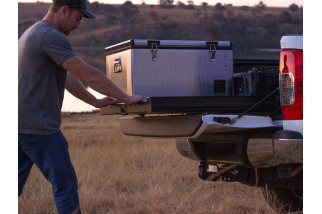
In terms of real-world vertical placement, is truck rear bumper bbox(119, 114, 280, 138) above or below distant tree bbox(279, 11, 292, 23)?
below

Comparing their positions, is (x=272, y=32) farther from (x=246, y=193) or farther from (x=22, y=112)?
(x=22, y=112)

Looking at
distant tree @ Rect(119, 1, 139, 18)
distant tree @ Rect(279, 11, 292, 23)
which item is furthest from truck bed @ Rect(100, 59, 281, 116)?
distant tree @ Rect(279, 11, 292, 23)

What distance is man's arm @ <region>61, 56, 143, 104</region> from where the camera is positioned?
4121 millimetres

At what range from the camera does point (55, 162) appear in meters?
4.14

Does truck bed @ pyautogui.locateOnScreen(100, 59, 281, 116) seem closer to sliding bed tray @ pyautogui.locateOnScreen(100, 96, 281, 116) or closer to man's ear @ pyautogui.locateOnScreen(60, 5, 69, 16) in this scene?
sliding bed tray @ pyautogui.locateOnScreen(100, 96, 281, 116)

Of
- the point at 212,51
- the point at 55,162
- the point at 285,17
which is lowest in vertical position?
the point at 55,162

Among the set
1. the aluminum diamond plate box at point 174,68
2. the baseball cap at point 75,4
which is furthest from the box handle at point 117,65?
the baseball cap at point 75,4

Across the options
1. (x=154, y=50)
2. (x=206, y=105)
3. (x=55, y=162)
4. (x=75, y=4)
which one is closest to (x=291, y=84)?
(x=206, y=105)

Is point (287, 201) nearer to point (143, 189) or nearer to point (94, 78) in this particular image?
point (143, 189)

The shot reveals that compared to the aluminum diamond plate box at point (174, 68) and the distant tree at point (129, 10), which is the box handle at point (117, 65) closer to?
the aluminum diamond plate box at point (174, 68)

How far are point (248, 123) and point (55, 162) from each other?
1326mm

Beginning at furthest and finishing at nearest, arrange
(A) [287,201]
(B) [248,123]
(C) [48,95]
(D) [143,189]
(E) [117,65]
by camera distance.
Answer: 1. (D) [143,189]
2. (A) [287,201]
3. (E) [117,65]
4. (B) [248,123]
5. (C) [48,95]

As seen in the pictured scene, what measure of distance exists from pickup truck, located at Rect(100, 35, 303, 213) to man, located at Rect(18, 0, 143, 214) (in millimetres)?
570

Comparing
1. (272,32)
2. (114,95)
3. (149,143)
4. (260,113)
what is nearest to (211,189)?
(260,113)
